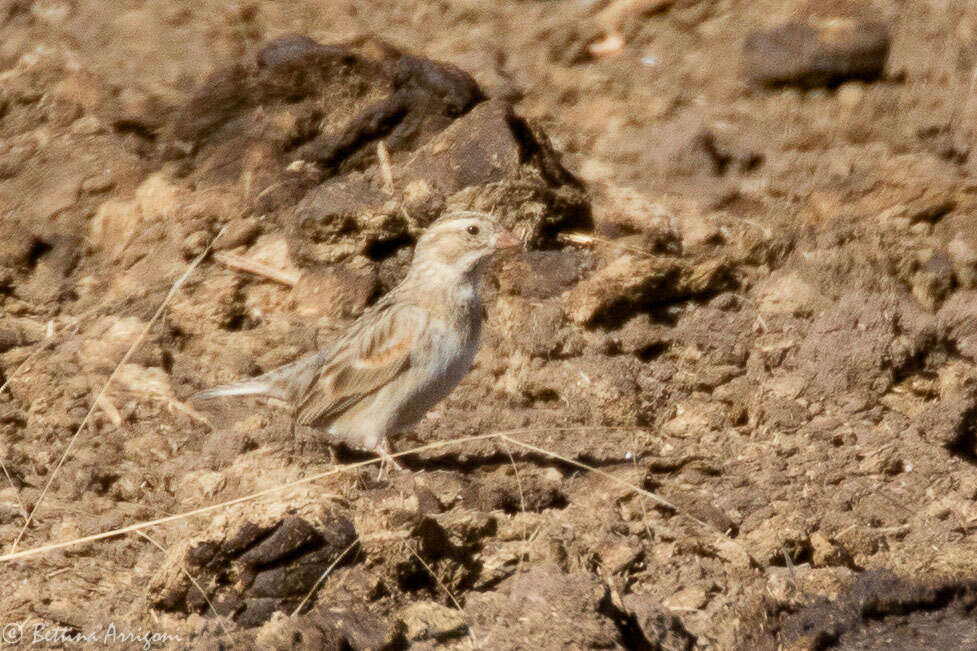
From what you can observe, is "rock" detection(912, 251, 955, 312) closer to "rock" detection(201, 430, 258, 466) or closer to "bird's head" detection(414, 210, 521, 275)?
"bird's head" detection(414, 210, 521, 275)

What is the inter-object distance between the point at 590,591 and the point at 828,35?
14.2 feet

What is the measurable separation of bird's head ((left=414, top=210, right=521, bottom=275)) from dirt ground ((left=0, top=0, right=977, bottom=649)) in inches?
19.4

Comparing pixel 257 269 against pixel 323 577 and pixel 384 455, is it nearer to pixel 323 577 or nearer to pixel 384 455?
pixel 384 455

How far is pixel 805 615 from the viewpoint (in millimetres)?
4383

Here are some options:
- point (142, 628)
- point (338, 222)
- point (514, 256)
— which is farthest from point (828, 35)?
point (142, 628)

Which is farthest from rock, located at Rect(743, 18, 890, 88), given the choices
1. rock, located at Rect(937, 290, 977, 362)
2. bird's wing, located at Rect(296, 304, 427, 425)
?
bird's wing, located at Rect(296, 304, 427, 425)

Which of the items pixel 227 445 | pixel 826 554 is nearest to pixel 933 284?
pixel 826 554

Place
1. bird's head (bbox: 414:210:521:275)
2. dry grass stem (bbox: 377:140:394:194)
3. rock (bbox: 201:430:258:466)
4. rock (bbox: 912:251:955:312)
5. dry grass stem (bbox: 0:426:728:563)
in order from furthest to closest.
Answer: dry grass stem (bbox: 377:140:394:194)
rock (bbox: 912:251:955:312)
bird's head (bbox: 414:210:521:275)
rock (bbox: 201:430:258:466)
dry grass stem (bbox: 0:426:728:563)

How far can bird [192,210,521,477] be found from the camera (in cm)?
554

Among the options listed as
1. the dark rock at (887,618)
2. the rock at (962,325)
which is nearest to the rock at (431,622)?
the dark rock at (887,618)

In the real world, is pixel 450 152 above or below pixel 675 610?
above

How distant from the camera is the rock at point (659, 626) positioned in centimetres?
420

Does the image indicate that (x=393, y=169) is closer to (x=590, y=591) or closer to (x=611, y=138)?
(x=611, y=138)

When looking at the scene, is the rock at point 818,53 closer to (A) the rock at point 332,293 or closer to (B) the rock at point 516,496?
(A) the rock at point 332,293
